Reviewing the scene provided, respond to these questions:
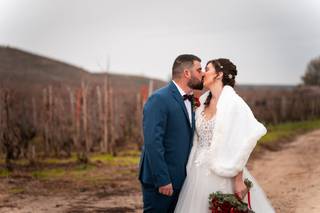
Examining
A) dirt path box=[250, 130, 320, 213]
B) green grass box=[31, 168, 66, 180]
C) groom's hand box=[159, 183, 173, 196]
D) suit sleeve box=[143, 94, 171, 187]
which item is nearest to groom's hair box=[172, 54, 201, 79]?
suit sleeve box=[143, 94, 171, 187]

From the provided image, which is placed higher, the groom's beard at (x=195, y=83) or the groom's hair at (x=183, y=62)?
the groom's hair at (x=183, y=62)

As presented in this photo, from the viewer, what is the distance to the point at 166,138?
5.34 meters

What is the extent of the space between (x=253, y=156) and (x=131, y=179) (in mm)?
6419

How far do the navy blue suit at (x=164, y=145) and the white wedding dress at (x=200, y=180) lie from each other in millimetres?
60

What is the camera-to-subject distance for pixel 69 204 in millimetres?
10516

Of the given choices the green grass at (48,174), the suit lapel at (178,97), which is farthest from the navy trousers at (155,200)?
the green grass at (48,174)

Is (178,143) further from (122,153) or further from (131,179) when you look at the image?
(122,153)

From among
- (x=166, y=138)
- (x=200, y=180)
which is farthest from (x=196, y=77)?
(x=200, y=180)

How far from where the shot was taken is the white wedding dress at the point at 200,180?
537 cm

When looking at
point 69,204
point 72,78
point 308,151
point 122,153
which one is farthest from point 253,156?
point 72,78

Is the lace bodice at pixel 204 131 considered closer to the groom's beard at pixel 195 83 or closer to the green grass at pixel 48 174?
the groom's beard at pixel 195 83

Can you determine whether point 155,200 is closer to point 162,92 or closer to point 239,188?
point 239,188

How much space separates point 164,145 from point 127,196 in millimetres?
6420

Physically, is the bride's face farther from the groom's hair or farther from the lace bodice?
the lace bodice
